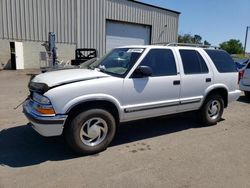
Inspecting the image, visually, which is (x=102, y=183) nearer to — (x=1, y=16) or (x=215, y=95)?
(x=215, y=95)

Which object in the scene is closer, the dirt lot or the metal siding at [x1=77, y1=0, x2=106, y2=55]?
the dirt lot

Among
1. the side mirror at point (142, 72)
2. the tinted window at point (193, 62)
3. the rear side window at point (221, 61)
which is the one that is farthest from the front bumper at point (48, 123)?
the rear side window at point (221, 61)

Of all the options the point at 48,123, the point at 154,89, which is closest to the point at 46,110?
the point at 48,123

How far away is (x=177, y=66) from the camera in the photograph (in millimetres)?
4941

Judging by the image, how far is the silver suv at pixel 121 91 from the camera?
370cm

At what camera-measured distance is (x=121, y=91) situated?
13.6 ft

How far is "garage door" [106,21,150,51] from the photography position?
21500mm

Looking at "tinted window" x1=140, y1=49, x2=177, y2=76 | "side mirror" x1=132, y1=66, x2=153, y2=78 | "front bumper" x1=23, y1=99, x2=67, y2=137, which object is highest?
"tinted window" x1=140, y1=49, x2=177, y2=76

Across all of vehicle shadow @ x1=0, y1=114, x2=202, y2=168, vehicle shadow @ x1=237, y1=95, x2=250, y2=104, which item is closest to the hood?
vehicle shadow @ x1=0, y1=114, x2=202, y2=168

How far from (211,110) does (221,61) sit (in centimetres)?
121

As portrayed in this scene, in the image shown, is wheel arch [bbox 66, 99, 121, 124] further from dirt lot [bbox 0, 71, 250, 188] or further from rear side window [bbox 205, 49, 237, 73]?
rear side window [bbox 205, 49, 237, 73]

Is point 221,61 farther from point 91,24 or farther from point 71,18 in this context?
point 91,24

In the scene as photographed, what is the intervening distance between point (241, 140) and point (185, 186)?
2344 mm

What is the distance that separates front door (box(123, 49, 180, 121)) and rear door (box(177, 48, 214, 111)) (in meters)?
0.20
